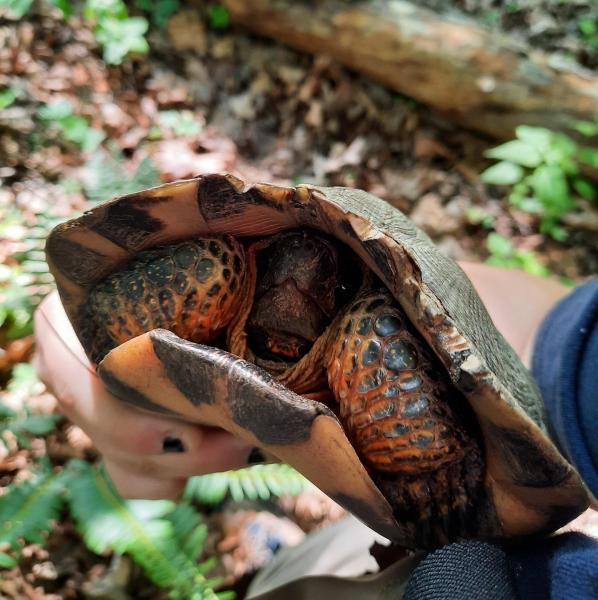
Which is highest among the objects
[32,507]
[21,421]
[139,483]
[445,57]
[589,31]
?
[589,31]

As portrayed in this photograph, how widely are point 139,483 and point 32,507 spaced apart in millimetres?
370

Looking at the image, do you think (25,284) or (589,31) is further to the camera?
(589,31)

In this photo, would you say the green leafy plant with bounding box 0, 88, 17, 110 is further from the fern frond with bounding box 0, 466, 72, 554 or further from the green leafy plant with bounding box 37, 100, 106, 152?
the fern frond with bounding box 0, 466, 72, 554

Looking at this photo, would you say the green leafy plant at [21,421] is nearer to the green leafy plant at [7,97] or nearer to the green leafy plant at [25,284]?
the green leafy plant at [25,284]

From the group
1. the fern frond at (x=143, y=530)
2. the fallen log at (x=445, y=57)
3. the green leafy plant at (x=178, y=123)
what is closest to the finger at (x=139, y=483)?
the fern frond at (x=143, y=530)

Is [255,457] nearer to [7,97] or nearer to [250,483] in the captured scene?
[250,483]

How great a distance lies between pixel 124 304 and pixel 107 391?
24 centimetres

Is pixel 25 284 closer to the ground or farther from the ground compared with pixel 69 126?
closer to the ground

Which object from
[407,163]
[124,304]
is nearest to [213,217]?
[124,304]

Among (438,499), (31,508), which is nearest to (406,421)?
(438,499)

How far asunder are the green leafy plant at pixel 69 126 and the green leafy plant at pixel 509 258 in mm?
1879

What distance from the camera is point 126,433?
1136 millimetres

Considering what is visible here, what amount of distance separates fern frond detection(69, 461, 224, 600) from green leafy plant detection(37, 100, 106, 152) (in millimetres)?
1432

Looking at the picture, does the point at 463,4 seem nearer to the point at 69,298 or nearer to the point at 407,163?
the point at 407,163
